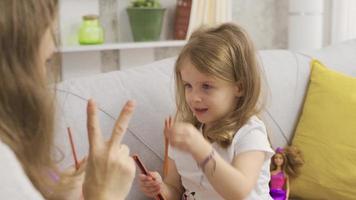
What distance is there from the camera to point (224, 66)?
1.51 metres

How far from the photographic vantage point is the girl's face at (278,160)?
6.13 feet

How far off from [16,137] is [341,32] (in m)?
2.60

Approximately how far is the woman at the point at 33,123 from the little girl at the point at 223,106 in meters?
0.51

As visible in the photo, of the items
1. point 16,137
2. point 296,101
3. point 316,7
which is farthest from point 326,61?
point 16,137

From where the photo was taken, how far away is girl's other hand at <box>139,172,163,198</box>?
152 centimetres

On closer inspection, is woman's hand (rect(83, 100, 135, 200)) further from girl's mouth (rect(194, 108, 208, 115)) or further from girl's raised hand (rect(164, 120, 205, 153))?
girl's mouth (rect(194, 108, 208, 115))

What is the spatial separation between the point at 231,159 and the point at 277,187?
1.34ft

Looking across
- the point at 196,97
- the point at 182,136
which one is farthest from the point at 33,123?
the point at 196,97

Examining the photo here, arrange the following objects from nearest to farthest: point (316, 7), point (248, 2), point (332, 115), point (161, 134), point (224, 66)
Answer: point (224, 66), point (161, 134), point (332, 115), point (316, 7), point (248, 2)

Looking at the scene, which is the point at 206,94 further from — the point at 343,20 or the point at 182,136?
the point at 343,20

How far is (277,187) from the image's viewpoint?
1.83 m

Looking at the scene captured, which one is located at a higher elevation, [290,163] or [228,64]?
[228,64]

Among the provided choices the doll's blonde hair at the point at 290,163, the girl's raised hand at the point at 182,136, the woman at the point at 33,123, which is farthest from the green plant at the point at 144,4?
the woman at the point at 33,123

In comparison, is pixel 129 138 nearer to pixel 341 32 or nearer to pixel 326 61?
pixel 326 61
